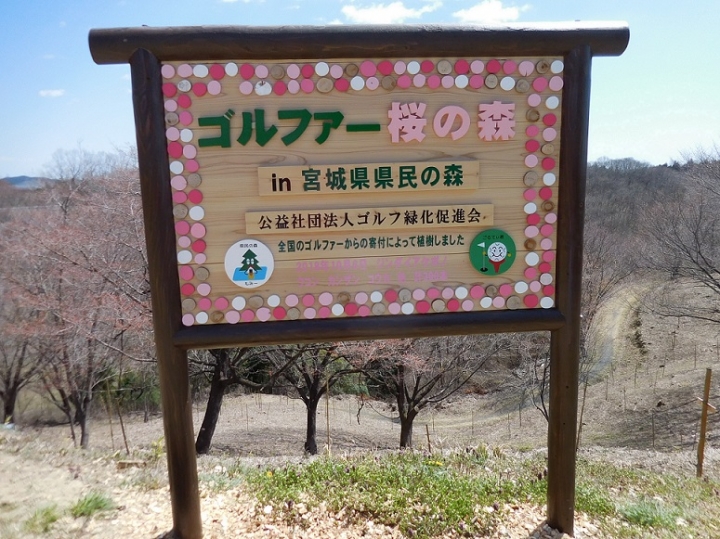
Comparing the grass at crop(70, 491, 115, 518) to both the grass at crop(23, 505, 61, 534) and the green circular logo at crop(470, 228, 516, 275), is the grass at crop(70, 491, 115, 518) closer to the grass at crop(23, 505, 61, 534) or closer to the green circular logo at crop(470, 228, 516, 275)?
the grass at crop(23, 505, 61, 534)

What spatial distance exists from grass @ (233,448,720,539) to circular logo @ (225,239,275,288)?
1.53 m

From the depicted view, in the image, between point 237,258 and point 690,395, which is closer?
point 237,258

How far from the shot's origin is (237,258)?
8.10 ft

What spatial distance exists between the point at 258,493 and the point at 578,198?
2668 mm

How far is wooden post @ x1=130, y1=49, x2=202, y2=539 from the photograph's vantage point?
233 cm

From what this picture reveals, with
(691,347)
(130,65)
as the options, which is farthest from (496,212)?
(691,347)

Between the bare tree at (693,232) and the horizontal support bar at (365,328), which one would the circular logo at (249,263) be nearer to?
the horizontal support bar at (365,328)

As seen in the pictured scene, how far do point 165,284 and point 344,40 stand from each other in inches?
57.5

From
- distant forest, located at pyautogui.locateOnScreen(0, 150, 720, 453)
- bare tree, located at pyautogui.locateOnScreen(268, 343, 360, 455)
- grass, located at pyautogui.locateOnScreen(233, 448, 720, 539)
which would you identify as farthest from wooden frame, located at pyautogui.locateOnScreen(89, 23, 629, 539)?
bare tree, located at pyautogui.locateOnScreen(268, 343, 360, 455)

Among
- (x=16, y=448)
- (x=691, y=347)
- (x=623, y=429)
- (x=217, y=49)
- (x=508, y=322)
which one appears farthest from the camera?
(x=691, y=347)

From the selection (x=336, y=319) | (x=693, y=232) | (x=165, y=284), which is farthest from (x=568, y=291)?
(x=693, y=232)

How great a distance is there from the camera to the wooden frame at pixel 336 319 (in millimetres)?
2316

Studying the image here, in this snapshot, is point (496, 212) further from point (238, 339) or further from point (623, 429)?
point (623, 429)

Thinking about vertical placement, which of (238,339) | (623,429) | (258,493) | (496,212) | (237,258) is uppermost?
(496,212)
